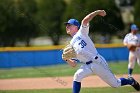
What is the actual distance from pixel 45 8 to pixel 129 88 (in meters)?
32.9

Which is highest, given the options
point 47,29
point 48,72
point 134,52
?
point 134,52

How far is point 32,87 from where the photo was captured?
523 inches

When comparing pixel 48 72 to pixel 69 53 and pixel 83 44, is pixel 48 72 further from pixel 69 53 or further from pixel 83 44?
pixel 83 44

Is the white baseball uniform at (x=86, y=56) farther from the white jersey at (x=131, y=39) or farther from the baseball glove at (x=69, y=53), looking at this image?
the white jersey at (x=131, y=39)

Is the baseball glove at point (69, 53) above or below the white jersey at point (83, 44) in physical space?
below

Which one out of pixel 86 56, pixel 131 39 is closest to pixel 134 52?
pixel 131 39

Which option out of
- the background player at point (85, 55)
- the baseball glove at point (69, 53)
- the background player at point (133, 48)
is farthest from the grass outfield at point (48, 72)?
the background player at point (85, 55)

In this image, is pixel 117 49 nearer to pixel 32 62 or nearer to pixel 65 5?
pixel 32 62

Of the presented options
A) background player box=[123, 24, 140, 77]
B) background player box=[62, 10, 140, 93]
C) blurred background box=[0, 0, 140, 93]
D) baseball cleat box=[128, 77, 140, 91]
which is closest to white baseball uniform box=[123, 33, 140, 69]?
background player box=[123, 24, 140, 77]

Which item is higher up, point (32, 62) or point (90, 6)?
point (90, 6)

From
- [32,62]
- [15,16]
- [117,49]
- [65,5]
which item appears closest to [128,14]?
[65,5]

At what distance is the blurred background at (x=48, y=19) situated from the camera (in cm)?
3706

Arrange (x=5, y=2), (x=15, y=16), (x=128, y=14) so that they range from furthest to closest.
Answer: (x=128, y=14)
(x=15, y=16)
(x=5, y=2)

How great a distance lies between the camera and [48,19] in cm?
4372
